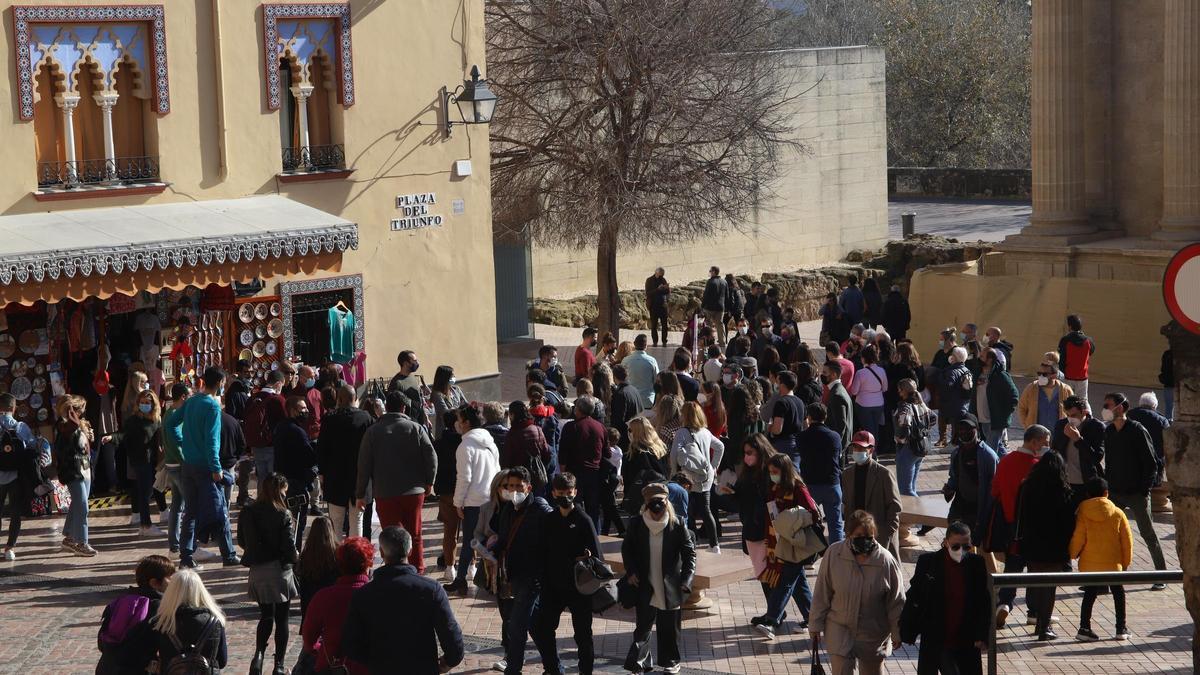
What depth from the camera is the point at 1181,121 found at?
87.4ft

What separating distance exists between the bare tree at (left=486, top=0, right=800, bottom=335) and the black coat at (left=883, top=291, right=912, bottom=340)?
306 centimetres

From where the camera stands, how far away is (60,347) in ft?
62.1

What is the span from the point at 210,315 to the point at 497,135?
839cm

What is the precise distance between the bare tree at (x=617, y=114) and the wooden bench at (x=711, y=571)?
492 inches

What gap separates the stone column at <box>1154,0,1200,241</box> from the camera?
26.4 meters

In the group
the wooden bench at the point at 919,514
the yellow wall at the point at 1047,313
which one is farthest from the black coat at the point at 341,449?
the yellow wall at the point at 1047,313

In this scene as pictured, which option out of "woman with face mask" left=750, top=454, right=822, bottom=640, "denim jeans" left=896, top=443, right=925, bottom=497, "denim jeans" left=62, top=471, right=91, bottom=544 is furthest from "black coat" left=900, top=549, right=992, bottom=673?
"denim jeans" left=62, top=471, right=91, bottom=544

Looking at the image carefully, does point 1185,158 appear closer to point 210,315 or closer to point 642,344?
point 642,344

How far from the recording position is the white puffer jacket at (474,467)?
13.9 m

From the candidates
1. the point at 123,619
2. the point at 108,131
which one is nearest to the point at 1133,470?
the point at 123,619

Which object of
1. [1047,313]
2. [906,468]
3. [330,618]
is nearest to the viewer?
[330,618]

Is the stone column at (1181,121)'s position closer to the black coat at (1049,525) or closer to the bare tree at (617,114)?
the bare tree at (617,114)

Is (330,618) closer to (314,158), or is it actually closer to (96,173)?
(96,173)

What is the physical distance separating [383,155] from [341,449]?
25.0 ft
